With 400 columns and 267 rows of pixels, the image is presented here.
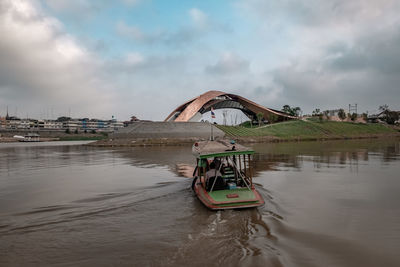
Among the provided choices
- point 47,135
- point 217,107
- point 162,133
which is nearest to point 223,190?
point 162,133

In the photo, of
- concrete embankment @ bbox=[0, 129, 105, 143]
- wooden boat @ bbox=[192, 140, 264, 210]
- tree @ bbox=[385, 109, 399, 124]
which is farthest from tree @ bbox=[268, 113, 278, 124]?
wooden boat @ bbox=[192, 140, 264, 210]

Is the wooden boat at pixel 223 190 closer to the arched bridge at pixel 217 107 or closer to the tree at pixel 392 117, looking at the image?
the arched bridge at pixel 217 107

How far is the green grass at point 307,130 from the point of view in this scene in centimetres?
5772

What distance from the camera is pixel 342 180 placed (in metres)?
13.0

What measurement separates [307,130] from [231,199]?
6271 centimetres

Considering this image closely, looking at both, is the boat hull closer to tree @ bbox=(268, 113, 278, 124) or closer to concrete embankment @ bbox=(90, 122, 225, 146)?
concrete embankment @ bbox=(90, 122, 225, 146)

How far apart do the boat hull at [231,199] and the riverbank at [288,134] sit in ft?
125

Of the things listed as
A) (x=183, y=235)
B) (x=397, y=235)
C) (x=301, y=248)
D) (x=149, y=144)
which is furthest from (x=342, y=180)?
(x=149, y=144)

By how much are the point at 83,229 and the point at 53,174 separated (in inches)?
440

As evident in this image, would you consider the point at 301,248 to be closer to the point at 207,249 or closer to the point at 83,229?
the point at 207,249

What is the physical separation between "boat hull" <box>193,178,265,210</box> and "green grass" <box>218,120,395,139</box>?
45201 millimetres

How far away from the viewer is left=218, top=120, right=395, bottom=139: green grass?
57.7 meters

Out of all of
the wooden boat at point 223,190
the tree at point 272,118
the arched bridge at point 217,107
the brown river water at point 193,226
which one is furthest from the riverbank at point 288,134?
the wooden boat at point 223,190

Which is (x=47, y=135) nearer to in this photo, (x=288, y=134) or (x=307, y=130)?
(x=288, y=134)
